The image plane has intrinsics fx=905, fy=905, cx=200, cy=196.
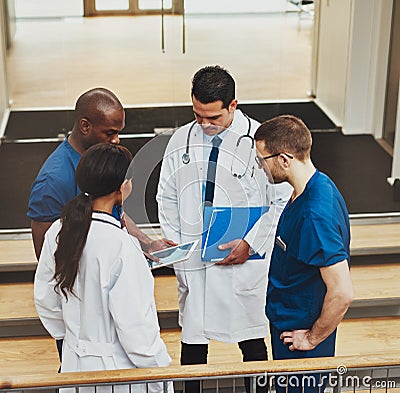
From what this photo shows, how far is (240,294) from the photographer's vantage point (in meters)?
3.60

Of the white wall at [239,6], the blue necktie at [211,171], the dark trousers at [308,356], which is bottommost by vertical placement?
the dark trousers at [308,356]

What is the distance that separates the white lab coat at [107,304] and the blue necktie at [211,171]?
1.80 feet

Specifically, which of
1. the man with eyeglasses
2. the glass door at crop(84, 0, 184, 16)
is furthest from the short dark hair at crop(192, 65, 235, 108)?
the glass door at crop(84, 0, 184, 16)

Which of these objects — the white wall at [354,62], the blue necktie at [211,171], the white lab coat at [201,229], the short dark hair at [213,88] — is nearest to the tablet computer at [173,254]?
the white lab coat at [201,229]

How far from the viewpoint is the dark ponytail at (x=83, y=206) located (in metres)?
2.85

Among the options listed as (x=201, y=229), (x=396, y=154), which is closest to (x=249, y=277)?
(x=201, y=229)

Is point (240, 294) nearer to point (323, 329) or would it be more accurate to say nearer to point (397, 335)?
point (323, 329)

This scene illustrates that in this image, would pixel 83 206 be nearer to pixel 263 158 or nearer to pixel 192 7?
pixel 263 158

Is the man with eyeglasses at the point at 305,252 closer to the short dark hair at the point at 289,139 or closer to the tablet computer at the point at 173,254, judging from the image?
the short dark hair at the point at 289,139

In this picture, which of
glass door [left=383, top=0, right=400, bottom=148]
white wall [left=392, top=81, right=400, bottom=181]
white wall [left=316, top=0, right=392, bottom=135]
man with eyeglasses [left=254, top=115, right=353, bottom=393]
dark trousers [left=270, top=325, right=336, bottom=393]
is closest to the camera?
man with eyeglasses [left=254, top=115, right=353, bottom=393]

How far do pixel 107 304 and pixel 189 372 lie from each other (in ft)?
1.13

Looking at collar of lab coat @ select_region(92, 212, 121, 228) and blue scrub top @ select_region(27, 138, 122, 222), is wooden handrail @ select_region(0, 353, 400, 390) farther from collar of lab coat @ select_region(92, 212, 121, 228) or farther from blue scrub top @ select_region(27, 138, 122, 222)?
blue scrub top @ select_region(27, 138, 122, 222)

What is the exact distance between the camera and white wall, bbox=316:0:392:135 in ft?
20.2

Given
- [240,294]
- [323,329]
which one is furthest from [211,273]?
[323,329]
